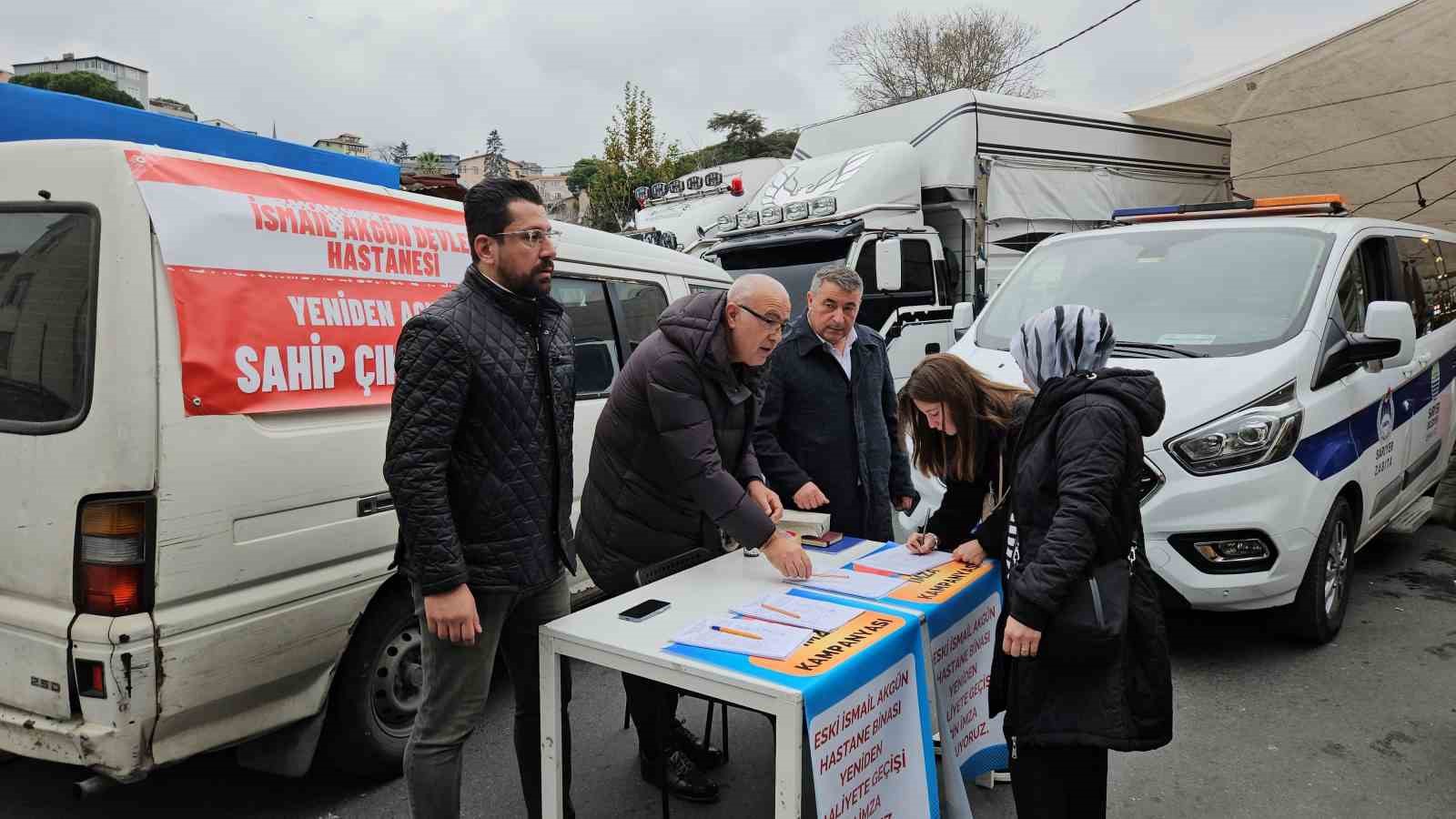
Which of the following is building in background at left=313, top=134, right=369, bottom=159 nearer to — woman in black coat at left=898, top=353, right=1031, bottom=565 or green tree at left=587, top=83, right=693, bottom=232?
woman in black coat at left=898, top=353, right=1031, bottom=565

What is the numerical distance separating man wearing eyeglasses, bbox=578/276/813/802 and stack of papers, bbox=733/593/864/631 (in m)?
0.19

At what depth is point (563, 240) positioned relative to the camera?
3947 mm

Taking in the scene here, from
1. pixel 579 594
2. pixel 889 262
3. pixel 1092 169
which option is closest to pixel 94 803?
pixel 579 594

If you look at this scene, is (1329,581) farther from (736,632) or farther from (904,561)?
(736,632)

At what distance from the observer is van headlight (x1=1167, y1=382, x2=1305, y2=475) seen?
153 inches

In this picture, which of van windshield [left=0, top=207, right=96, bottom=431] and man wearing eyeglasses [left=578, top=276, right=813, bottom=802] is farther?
man wearing eyeglasses [left=578, top=276, right=813, bottom=802]

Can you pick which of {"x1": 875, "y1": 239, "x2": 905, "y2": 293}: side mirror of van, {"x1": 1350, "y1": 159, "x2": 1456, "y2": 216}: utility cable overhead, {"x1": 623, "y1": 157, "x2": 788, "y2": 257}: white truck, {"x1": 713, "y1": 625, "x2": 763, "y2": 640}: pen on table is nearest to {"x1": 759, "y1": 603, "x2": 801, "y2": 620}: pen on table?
{"x1": 713, "y1": 625, "x2": 763, "y2": 640}: pen on table

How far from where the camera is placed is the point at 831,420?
3646 mm

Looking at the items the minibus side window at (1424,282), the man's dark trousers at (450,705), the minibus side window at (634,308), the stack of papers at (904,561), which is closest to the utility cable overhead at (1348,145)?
the minibus side window at (1424,282)

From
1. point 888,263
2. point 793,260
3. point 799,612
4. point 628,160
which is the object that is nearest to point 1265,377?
point 799,612

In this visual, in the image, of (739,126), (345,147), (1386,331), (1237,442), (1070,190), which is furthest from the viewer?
(739,126)

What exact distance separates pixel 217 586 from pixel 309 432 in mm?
505

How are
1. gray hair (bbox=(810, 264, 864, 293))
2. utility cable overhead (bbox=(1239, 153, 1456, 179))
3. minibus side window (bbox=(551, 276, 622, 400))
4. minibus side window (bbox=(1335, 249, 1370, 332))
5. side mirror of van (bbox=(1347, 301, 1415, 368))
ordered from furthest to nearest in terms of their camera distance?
1. utility cable overhead (bbox=(1239, 153, 1456, 179))
2. minibus side window (bbox=(1335, 249, 1370, 332))
3. side mirror of van (bbox=(1347, 301, 1415, 368))
4. minibus side window (bbox=(551, 276, 622, 400))
5. gray hair (bbox=(810, 264, 864, 293))

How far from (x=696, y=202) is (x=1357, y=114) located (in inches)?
327
